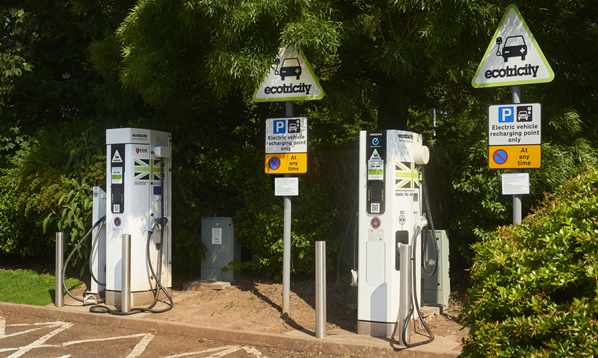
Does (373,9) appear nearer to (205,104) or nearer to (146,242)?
(205,104)

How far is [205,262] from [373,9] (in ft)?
14.2

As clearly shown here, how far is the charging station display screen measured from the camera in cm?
701

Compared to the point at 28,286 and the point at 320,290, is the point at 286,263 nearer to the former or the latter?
the point at 320,290

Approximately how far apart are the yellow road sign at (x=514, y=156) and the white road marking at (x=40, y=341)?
4988 mm

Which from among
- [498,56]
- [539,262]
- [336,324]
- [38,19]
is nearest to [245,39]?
[498,56]

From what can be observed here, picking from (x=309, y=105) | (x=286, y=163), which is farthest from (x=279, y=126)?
(x=309, y=105)

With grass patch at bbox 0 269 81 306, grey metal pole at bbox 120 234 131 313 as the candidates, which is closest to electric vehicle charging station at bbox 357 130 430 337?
grey metal pole at bbox 120 234 131 313

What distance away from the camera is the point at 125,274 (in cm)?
822

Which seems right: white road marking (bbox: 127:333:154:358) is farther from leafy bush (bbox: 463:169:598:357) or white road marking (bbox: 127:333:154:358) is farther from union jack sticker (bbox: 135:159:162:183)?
leafy bush (bbox: 463:169:598:357)

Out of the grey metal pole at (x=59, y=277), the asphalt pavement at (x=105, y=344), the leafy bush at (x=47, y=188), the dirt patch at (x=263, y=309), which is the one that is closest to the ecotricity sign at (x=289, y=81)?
the dirt patch at (x=263, y=309)

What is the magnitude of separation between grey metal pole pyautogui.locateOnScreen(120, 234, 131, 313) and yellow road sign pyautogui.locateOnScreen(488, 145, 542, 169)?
442 cm

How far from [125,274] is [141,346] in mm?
1262

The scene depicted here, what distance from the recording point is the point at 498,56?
605 centimetres

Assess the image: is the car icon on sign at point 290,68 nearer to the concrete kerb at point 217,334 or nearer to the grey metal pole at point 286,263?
the grey metal pole at point 286,263
